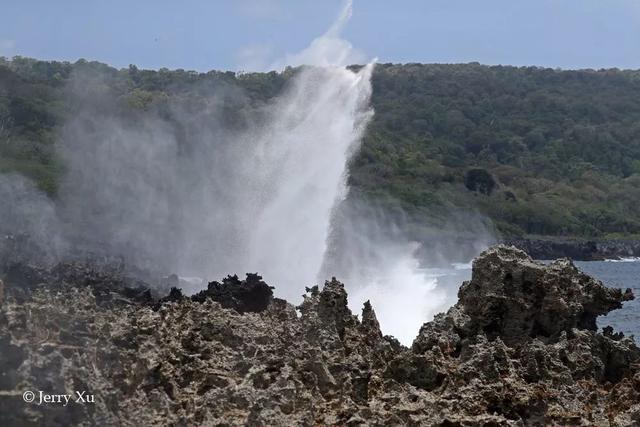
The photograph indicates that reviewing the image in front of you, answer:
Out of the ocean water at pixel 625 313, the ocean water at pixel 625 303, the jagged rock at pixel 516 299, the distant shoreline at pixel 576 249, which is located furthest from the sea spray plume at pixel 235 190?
the distant shoreline at pixel 576 249

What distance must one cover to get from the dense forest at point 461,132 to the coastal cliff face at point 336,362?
46693 millimetres

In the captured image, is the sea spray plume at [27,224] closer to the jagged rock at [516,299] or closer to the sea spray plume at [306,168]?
the sea spray plume at [306,168]

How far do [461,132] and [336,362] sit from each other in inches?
5170

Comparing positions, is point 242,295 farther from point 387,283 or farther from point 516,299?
point 387,283

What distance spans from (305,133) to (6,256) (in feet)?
63.7

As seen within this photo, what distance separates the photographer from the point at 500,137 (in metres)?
144

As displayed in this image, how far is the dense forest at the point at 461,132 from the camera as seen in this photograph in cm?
8444

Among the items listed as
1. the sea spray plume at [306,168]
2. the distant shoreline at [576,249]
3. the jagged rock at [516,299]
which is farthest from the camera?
the distant shoreline at [576,249]

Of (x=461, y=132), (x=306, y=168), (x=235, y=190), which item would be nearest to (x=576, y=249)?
(x=461, y=132)

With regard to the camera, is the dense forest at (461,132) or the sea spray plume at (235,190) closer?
the sea spray plume at (235,190)

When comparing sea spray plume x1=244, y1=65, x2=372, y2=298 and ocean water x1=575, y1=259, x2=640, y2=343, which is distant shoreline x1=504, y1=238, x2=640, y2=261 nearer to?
ocean water x1=575, y1=259, x2=640, y2=343

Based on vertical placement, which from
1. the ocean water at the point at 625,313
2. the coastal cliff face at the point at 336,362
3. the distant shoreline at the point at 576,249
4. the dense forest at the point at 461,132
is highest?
the dense forest at the point at 461,132

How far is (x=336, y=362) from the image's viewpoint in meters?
10.9

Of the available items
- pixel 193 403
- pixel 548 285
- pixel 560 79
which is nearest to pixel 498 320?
pixel 548 285
